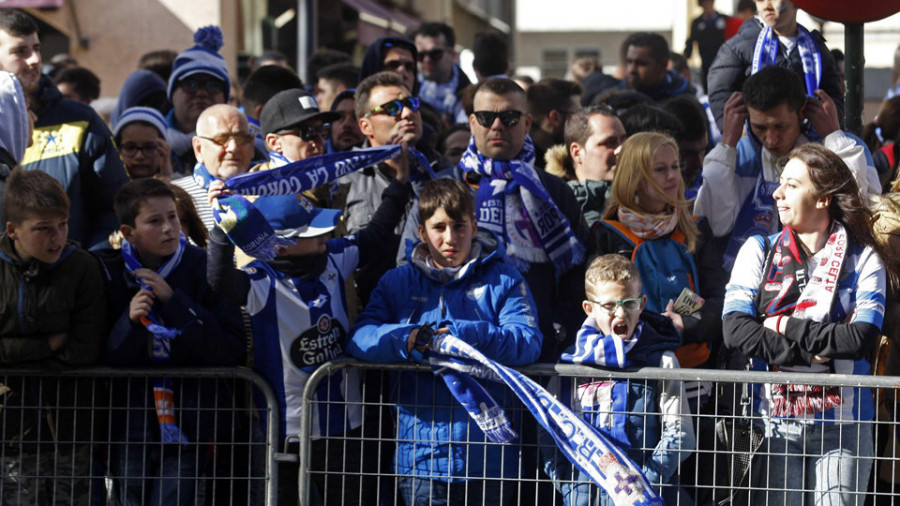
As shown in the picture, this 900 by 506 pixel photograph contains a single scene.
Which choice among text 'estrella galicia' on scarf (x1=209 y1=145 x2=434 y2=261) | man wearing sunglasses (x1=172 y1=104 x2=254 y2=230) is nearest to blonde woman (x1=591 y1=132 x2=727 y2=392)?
text 'estrella galicia' on scarf (x1=209 y1=145 x2=434 y2=261)

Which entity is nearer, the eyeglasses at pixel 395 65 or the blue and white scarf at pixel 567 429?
the blue and white scarf at pixel 567 429

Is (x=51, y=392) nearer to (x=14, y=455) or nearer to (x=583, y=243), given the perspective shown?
(x=14, y=455)

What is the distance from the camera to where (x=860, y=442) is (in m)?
4.69

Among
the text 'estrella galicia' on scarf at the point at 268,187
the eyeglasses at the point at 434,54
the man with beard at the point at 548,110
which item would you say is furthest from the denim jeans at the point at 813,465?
the eyeglasses at the point at 434,54

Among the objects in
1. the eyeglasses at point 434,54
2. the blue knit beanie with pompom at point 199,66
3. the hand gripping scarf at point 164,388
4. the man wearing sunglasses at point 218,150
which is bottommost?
the hand gripping scarf at point 164,388

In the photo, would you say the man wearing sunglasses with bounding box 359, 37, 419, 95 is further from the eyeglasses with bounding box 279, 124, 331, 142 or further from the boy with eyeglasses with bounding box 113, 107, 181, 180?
the eyeglasses with bounding box 279, 124, 331, 142

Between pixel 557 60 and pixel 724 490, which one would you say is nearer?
pixel 724 490

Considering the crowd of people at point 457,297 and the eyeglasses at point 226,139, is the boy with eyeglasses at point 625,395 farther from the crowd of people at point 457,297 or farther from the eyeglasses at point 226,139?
the eyeglasses at point 226,139

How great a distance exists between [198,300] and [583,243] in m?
1.77

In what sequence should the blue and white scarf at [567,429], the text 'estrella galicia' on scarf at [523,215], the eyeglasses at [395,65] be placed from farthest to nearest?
the eyeglasses at [395,65] → the text 'estrella galicia' on scarf at [523,215] → the blue and white scarf at [567,429]

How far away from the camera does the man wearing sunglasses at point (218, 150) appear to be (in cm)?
571

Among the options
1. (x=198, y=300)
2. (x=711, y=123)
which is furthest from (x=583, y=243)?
(x=711, y=123)

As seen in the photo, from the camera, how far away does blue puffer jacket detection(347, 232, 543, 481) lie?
15.5ft

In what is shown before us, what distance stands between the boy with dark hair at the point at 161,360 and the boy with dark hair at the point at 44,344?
0.12 meters
